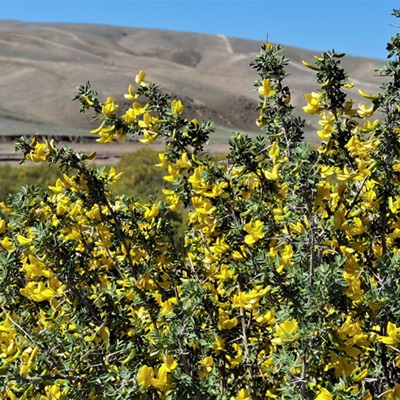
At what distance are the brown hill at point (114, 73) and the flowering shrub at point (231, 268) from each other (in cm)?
1939

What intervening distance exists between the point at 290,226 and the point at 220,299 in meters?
0.46

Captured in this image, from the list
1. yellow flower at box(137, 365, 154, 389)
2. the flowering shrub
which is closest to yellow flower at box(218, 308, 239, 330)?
the flowering shrub

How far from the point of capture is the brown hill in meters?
40.5

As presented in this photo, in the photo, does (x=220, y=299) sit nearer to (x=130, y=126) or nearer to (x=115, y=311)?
(x=115, y=311)

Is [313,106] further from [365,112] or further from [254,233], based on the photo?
[254,233]

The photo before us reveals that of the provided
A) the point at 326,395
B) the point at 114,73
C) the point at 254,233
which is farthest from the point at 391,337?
the point at 114,73

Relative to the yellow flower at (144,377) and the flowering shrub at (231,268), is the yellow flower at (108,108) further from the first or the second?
the yellow flower at (144,377)

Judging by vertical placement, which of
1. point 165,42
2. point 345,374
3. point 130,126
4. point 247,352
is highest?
point 165,42

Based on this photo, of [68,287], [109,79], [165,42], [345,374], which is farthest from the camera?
[165,42]

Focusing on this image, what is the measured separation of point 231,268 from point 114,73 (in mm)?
48299

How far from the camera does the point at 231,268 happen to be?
219 centimetres

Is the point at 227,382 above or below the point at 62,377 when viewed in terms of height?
below

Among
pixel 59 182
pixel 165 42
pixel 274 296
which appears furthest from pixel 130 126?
pixel 165 42

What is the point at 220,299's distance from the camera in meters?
2.41
